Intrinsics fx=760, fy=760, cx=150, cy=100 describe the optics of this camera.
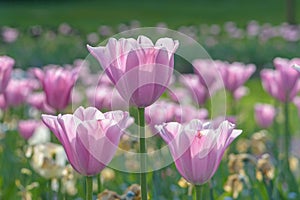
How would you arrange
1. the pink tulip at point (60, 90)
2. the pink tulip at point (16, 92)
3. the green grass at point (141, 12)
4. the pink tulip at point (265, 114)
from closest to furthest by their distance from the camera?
the pink tulip at point (60, 90), the pink tulip at point (16, 92), the pink tulip at point (265, 114), the green grass at point (141, 12)

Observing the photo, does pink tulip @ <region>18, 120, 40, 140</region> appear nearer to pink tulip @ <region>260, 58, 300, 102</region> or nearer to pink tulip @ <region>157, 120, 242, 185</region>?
pink tulip @ <region>260, 58, 300, 102</region>

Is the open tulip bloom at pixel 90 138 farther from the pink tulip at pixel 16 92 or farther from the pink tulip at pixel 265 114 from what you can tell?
the pink tulip at pixel 265 114

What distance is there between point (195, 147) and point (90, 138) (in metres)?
0.22

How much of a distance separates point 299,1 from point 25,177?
27.7 meters

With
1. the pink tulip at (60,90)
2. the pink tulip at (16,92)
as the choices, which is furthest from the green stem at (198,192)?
the pink tulip at (16,92)

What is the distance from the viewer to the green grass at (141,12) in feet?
84.2

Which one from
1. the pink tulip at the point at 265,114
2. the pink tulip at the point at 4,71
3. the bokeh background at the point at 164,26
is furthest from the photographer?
the pink tulip at the point at 265,114

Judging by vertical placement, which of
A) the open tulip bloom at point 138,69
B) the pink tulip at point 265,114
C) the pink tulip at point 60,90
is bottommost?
the pink tulip at point 265,114

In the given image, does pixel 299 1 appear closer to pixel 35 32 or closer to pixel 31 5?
pixel 31 5

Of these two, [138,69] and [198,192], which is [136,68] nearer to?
[138,69]

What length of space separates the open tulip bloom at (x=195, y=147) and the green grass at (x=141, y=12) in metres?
22.2

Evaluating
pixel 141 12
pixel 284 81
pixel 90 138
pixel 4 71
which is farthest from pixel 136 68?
→ pixel 141 12

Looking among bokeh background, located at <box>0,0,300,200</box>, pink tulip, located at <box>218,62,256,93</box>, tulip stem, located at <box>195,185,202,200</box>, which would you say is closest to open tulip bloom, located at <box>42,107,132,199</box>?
tulip stem, located at <box>195,185,202,200</box>

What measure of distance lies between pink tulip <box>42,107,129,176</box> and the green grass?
22.2m
